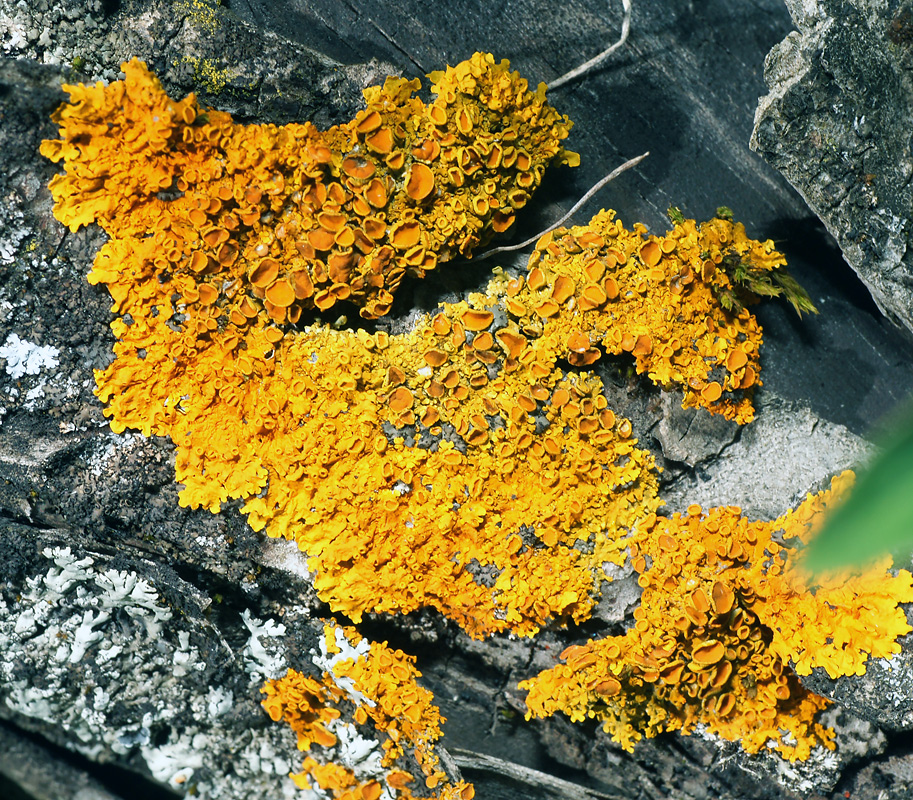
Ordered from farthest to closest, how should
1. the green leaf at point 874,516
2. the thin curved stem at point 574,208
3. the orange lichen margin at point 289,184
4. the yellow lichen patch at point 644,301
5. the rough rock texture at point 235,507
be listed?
the thin curved stem at point 574,208 → the yellow lichen patch at point 644,301 → the rough rock texture at point 235,507 → the orange lichen margin at point 289,184 → the green leaf at point 874,516

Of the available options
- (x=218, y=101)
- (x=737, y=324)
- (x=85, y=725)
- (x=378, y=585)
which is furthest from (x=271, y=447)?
(x=737, y=324)

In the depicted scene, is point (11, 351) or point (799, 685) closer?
point (11, 351)

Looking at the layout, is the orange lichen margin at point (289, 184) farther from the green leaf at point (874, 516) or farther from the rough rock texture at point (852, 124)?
the green leaf at point (874, 516)

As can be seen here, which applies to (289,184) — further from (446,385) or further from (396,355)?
(446,385)

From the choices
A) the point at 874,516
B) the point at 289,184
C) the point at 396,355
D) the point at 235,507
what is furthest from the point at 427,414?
the point at 874,516

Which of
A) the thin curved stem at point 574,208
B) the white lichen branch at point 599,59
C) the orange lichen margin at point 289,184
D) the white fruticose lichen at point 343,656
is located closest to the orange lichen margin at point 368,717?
the white fruticose lichen at point 343,656

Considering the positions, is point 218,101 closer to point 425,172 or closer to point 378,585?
point 425,172
